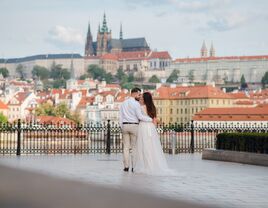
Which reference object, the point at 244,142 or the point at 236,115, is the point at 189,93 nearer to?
the point at 236,115

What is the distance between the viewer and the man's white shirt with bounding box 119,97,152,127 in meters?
11.9

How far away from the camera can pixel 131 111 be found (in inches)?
472

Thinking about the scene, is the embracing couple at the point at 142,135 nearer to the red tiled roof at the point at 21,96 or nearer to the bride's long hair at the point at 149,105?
the bride's long hair at the point at 149,105

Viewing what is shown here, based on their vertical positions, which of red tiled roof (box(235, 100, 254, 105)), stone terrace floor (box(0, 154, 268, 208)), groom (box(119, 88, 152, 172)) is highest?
red tiled roof (box(235, 100, 254, 105))

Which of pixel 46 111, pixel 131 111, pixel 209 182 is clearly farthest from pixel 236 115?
pixel 209 182

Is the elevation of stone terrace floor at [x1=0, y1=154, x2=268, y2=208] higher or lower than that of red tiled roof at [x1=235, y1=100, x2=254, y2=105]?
lower

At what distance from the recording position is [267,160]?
47.4 ft

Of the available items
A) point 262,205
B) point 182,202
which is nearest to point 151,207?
point 182,202

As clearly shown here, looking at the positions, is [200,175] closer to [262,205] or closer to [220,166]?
[220,166]

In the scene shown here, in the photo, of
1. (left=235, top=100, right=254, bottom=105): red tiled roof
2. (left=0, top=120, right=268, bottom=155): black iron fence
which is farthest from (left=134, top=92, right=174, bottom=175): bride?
(left=235, top=100, right=254, bottom=105): red tiled roof

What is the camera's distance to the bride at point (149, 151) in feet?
37.9

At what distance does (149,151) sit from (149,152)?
16 millimetres

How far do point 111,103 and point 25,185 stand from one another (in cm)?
16474

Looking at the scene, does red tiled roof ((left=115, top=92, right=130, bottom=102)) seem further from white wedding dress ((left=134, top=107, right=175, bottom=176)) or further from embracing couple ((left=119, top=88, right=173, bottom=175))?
white wedding dress ((left=134, top=107, right=175, bottom=176))
